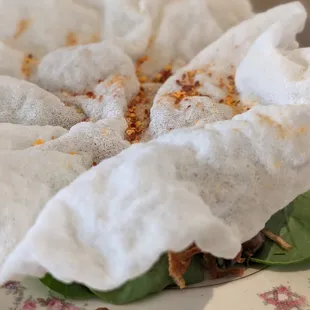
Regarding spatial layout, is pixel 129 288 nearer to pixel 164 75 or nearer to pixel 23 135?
pixel 23 135

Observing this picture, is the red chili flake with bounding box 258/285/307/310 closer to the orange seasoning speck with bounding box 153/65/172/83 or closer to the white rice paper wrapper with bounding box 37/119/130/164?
the white rice paper wrapper with bounding box 37/119/130/164

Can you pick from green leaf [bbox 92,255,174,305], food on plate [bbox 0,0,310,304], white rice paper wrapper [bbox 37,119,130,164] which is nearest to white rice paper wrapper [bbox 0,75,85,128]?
food on plate [bbox 0,0,310,304]

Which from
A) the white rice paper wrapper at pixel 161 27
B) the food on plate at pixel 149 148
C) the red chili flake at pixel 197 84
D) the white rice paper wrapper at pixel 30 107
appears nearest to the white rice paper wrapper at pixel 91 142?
the food on plate at pixel 149 148

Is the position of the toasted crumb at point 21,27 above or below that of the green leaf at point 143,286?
above

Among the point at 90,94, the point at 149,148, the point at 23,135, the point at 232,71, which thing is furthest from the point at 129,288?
the point at 232,71

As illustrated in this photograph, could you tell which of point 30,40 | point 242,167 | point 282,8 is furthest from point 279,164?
point 30,40

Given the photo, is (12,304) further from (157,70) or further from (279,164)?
(157,70)

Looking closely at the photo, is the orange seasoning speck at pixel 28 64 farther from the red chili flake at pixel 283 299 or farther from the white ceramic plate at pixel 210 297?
the red chili flake at pixel 283 299
